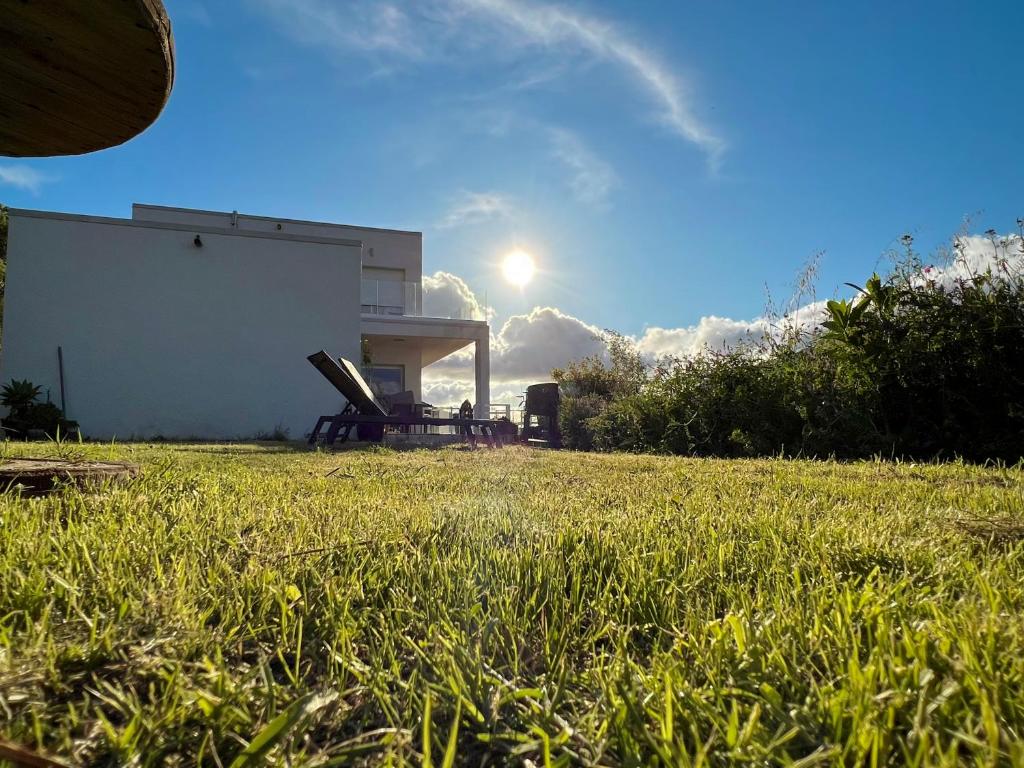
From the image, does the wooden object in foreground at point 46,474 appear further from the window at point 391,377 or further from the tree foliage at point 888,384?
the window at point 391,377

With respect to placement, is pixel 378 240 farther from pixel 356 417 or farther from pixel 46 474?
pixel 46 474

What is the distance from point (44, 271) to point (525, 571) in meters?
15.2

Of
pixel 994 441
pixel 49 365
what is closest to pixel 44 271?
pixel 49 365

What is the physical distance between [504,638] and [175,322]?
14.5 metres

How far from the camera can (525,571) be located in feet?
4.39

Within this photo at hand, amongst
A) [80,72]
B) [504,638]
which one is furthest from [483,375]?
[504,638]

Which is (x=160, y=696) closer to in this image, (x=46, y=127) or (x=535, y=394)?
(x=46, y=127)

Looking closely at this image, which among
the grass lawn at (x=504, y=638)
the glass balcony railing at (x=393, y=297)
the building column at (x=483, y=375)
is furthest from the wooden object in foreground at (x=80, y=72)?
the glass balcony railing at (x=393, y=297)

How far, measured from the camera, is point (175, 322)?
1340cm

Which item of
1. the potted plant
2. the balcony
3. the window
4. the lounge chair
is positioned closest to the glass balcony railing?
the balcony

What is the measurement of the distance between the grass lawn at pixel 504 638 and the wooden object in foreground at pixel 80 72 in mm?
1035

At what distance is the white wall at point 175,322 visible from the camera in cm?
1265

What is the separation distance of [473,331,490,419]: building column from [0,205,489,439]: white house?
14.7 ft

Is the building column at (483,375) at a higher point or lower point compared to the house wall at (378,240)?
lower
